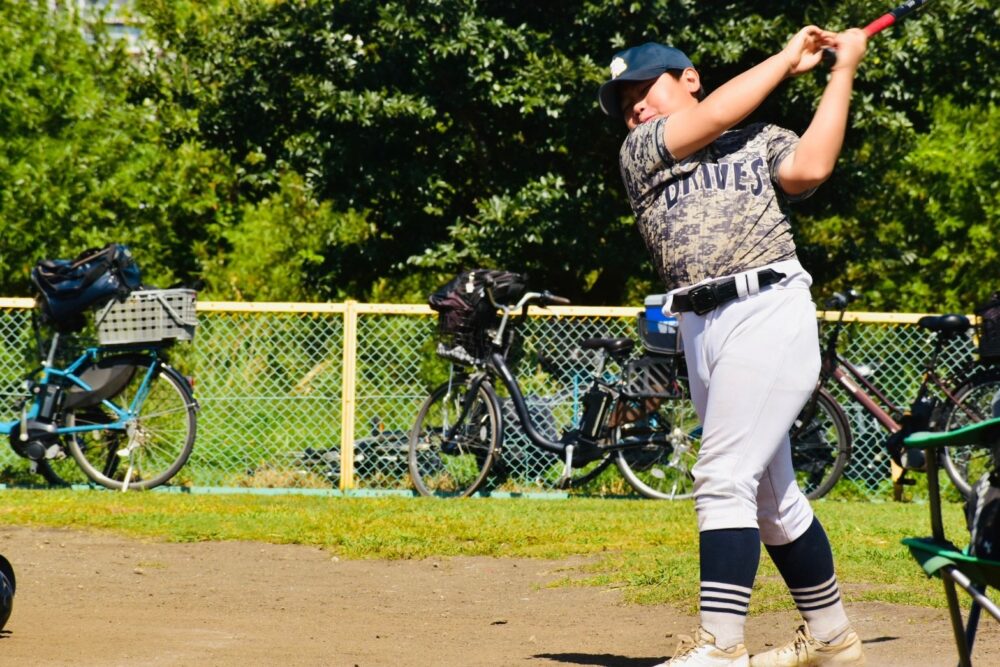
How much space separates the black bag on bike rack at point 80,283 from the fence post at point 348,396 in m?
1.62

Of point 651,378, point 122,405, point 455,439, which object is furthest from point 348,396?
point 651,378

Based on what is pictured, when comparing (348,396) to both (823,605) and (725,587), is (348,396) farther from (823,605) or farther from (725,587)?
(725,587)

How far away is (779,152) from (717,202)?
0.77 ft

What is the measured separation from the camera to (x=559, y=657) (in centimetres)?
471

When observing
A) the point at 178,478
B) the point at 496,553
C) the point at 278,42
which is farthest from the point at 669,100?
the point at 278,42

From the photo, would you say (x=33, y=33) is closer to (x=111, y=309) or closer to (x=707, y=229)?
(x=111, y=309)

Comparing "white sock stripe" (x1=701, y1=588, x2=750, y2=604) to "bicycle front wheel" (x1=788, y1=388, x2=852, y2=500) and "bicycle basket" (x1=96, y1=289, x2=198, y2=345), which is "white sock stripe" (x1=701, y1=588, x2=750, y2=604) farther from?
"bicycle basket" (x1=96, y1=289, x2=198, y2=345)

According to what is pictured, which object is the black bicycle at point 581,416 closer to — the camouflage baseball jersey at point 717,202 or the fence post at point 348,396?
the fence post at point 348,396

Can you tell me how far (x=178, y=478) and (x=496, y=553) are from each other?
4127 mm

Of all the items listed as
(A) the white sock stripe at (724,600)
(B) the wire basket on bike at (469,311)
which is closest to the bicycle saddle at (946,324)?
(B) the wire basket on bike at (469,311)

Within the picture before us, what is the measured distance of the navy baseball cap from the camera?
430cm

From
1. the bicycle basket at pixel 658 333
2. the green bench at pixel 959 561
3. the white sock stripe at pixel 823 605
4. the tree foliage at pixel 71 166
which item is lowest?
the white sock stripe at pixel 823 605

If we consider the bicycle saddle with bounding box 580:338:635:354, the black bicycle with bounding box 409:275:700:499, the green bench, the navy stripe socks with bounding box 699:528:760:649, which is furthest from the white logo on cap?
the bicycle saddle with bounding box 580:338:635:354

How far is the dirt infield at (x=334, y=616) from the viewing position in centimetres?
468
